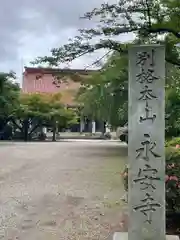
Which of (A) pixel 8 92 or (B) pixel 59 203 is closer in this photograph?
(B) pixel 59 203

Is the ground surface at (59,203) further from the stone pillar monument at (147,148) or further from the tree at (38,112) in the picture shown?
the tree at (38,112)

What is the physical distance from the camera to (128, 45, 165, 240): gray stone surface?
4551 millimetres

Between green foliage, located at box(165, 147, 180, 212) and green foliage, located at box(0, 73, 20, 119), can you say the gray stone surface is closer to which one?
green foliage, located at box(165, 147, 180, 212)

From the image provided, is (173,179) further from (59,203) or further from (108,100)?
(108,100)

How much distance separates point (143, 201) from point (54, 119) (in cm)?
3178

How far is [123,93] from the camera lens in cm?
1934

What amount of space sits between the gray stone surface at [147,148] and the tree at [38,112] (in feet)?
98.9

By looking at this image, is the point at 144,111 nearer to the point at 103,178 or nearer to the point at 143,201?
the point at 143,201

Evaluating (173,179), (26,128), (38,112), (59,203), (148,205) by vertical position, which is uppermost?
(38,112)

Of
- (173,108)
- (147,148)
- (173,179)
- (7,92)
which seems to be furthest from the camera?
(7,92)

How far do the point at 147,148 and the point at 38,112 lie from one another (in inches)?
1224

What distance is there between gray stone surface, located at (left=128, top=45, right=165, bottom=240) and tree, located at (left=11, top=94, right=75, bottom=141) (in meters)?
30.1

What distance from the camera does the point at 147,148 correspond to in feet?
14.9

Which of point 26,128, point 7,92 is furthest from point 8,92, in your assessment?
point 26,128
